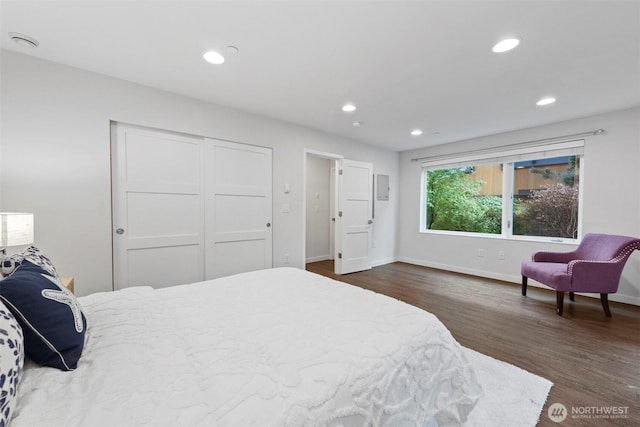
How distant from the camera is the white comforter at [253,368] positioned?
71 centimetres

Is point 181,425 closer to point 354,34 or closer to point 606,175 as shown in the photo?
point 354,34

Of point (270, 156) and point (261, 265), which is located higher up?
point (270, 156)

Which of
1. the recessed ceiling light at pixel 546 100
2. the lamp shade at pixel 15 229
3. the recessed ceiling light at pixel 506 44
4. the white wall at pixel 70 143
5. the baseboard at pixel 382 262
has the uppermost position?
the recessed ceiling light at pixel 546 100

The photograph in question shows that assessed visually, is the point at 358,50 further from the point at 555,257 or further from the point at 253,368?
the point at 555,257

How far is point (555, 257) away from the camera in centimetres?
338

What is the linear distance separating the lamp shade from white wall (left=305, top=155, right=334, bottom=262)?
14.0 feet

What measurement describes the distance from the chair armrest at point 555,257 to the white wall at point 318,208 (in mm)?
3742

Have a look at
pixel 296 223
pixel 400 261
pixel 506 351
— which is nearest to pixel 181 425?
pixel 506 351

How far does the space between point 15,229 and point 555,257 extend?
5.25 m

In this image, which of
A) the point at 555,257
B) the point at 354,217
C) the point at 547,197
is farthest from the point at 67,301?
the point at 547,197

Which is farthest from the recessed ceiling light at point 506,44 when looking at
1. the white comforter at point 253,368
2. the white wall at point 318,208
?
the white wall at point 318,208

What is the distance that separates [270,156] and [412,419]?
3184 mm

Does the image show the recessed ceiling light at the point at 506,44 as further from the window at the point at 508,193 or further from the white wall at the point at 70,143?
the white wall at the point at 70,143

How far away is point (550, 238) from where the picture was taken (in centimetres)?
390
